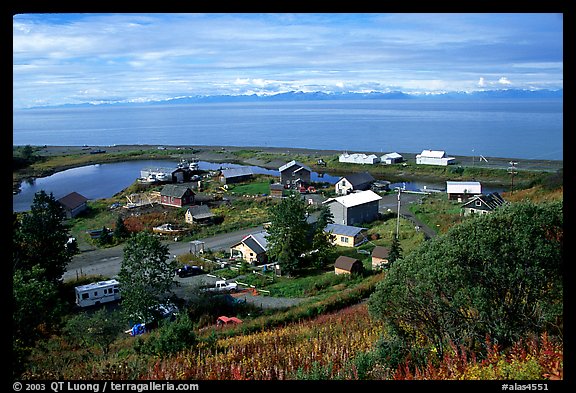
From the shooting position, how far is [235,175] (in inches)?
604

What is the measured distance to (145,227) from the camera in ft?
32.9

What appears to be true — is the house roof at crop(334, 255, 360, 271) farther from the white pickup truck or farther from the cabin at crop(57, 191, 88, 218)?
the cabin at crop(57, 191, 88, 218)

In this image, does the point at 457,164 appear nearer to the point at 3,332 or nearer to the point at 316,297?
the point at 316,297

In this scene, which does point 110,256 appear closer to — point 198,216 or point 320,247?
point 198,216

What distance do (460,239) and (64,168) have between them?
1958 centimetres

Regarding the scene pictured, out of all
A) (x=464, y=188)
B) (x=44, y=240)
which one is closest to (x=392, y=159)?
(x=464, y=188)

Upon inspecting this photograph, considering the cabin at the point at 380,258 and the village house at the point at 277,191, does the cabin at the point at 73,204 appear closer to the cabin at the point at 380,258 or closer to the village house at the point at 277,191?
the village house at the point at 277,191

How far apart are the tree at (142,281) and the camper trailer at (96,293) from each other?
63.4 inches

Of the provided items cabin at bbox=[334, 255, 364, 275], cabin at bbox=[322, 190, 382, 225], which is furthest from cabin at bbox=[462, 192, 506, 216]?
cabin at bbox=[334, 255, 364, 275]

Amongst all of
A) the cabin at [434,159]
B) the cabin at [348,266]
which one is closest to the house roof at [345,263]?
the cabin at [348,266]

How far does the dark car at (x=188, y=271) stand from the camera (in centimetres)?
679

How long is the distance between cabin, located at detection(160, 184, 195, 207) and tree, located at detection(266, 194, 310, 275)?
5251 millimetres

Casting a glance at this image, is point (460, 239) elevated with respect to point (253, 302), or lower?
elevated
